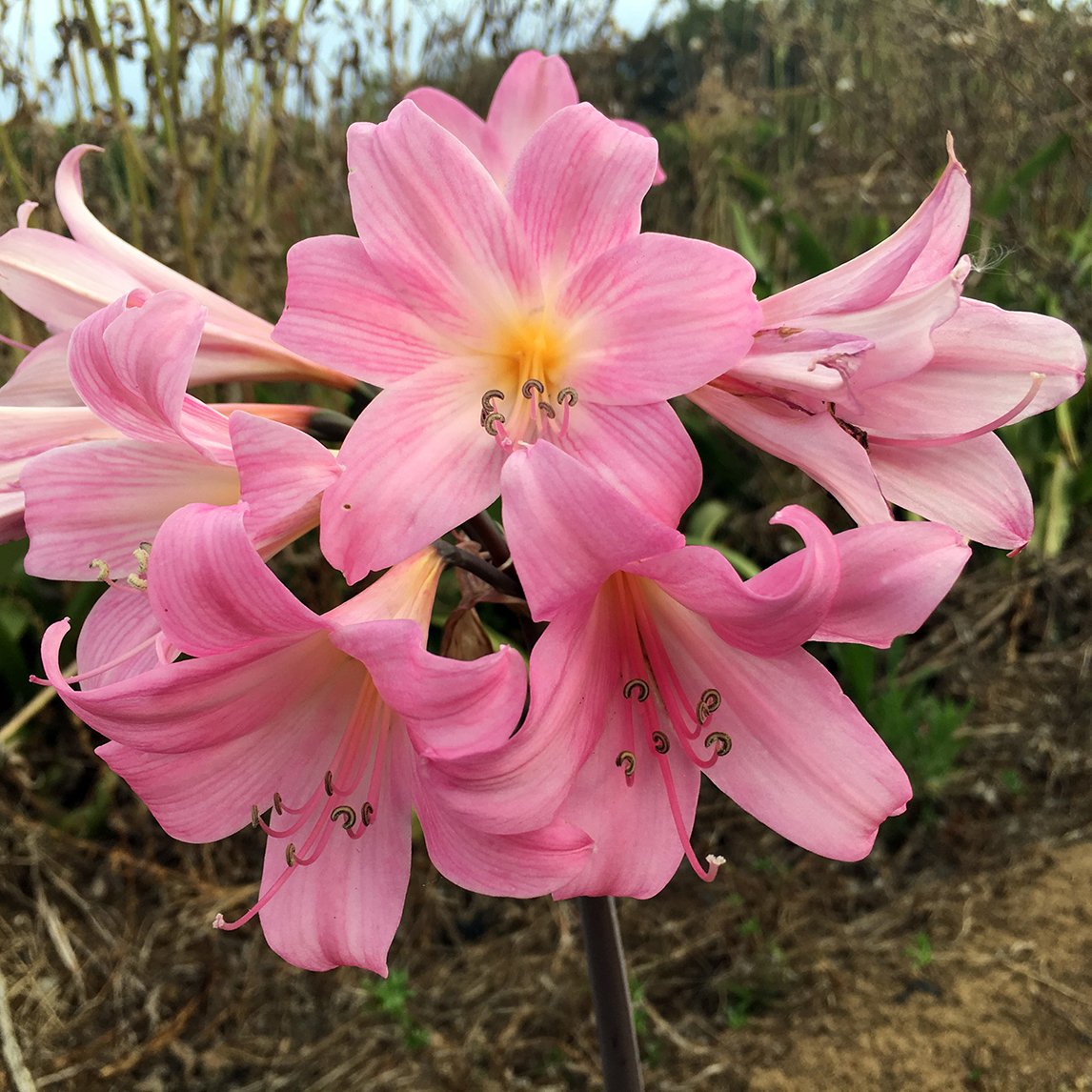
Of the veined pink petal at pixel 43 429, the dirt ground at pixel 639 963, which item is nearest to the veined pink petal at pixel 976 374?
the veined pink petal at pixel 43 429

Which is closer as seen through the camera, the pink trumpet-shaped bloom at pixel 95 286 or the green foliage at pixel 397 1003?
the pink trumpet-shaped bloom at pixel 95 286

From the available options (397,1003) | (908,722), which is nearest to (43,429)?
(397,1003)

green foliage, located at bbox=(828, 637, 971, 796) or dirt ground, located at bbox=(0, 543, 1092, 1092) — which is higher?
green foliage, located at bbox=(828, 637, 971, 796)

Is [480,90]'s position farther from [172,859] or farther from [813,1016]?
[813,1016]

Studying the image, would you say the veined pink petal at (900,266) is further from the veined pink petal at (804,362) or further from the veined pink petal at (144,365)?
the veined pink petal at (144,365)

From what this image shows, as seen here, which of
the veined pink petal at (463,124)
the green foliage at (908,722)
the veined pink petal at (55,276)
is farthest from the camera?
the green foliage at (908,722)

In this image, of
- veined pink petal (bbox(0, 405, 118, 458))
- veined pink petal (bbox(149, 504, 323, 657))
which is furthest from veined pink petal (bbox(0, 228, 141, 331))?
veined pink petal (bbox(149, 504, 323, 657))

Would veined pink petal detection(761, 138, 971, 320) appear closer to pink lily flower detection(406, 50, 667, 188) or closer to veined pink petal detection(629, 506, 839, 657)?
veined pink petal detection(629, 506, 839, 657)
